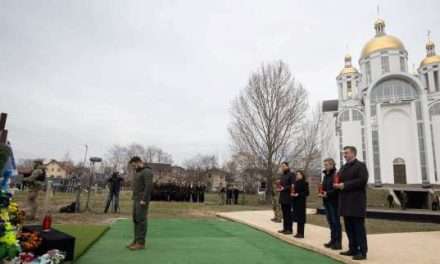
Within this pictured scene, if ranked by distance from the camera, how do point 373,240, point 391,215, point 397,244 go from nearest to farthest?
point 397,244 → point 373,240 → point 391,215

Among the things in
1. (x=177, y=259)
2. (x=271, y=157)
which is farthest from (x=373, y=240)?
(x=271, y=157)

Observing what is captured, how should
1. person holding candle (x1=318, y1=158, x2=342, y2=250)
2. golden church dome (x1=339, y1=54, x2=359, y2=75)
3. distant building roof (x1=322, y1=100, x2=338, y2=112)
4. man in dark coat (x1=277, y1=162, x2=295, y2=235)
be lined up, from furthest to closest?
distant building roof (x1=322, y1=100, x2=338, y2=112)
golden church dome (x1=339, y1=54, x2=359, y2=75)
man in dark coat (x1=277, y1=162, x2=295, y2=235)
person holding candle (x1=318, y1=158, x2=342, y2=250)

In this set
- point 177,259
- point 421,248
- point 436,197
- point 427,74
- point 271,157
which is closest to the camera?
point 177,259

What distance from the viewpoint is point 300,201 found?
680 cm

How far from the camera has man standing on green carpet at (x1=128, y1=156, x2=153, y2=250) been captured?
530 centimetres

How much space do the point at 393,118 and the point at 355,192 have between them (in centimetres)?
4110

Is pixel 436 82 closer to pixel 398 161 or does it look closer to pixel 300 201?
pixel 398 161

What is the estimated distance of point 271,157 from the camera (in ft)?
71.4

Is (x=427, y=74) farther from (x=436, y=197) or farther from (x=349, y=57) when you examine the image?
(x=436, y=197)

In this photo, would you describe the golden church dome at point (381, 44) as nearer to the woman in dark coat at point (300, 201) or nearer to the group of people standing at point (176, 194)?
the group of people standing at point (176, 194)

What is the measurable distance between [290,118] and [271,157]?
10.3 feet

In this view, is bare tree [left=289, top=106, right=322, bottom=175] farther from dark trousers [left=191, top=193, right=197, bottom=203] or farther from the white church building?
the white church building

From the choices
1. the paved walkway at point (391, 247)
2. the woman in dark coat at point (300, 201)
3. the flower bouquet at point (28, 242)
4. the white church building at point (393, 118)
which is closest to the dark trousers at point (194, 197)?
the paved walkway at point (391, 247)

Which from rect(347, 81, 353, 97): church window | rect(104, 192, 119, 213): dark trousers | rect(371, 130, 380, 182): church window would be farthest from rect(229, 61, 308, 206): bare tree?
rect(347, 81, 353, 97): church window
